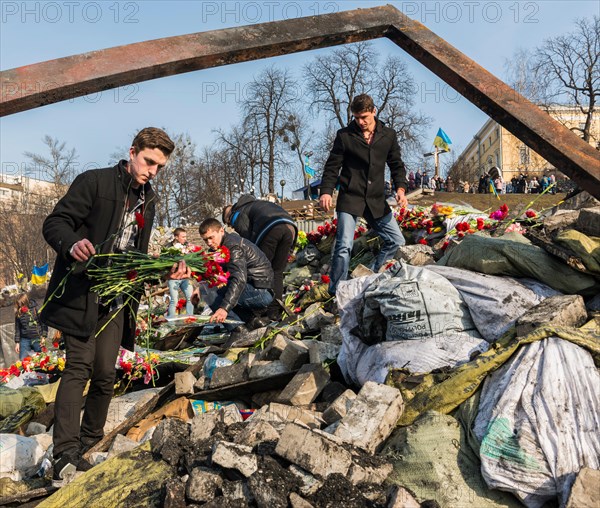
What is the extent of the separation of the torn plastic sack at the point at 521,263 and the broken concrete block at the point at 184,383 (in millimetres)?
2055

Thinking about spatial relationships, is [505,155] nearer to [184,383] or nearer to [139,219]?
[184,383]

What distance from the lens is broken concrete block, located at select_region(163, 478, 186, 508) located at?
2.36m

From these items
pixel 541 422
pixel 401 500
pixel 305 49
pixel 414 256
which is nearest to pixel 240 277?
pixel 414 256

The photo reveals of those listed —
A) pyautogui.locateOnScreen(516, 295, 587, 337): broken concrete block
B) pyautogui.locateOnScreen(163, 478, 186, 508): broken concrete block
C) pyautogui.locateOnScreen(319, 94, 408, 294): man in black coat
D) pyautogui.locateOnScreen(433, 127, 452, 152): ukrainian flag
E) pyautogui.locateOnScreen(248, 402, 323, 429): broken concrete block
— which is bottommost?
pyautogui.locateOnScreen(163, 478, 186, 508): broken concrete block

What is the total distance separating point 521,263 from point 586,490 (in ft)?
6.55

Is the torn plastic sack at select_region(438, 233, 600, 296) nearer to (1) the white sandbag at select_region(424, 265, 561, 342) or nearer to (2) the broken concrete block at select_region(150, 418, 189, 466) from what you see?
(1) the white sandbag at select_region(424, 265, 561, 342)

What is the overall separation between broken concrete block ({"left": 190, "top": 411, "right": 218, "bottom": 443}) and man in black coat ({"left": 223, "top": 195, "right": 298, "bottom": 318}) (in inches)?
157

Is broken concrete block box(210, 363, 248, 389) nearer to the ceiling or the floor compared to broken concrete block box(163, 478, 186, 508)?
nearer to the ceiling

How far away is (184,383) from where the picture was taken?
4.26m

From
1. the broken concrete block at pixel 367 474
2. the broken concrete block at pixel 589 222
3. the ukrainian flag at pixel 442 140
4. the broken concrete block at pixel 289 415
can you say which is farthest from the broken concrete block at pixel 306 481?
the ukrainian flag at pixel 442 140

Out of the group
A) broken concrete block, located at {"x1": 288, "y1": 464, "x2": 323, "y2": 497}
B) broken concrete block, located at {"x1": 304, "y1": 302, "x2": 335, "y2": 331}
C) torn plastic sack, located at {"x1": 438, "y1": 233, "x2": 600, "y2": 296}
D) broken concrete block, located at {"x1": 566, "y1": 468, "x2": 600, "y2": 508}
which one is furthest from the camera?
broken concrete block, located at {"x1": 304, "y1": 302, "x2": 335, "y2": 331}

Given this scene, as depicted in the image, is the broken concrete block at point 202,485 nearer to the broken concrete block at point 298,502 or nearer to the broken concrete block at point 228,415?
the broken concrete block at point 298,502

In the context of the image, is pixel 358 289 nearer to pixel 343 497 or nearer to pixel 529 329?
pixel 529 329

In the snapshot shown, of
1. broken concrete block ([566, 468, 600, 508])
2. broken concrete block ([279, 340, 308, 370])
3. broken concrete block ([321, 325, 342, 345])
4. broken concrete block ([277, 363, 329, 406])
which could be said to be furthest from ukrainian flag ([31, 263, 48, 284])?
broken concrete block ([566, 468, 600, 508])
